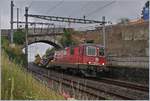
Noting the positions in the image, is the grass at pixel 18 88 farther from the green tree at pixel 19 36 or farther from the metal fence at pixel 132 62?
the green tree at pixel 19 36

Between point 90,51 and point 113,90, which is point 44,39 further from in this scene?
point 113,90

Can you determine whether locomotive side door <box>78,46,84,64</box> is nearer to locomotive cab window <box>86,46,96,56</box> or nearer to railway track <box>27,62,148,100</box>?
locomotive cab window <box>86,46,96,56</box>

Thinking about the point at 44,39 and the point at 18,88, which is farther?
the point at 44,39

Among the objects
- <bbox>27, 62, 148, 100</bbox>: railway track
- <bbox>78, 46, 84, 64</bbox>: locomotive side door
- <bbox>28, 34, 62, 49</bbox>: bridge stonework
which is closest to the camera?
<bbox>27, 62, 148, 100</bbox>: railway track

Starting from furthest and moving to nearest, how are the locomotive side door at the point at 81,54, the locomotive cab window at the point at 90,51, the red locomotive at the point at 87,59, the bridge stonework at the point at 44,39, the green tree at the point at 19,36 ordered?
the bridge stonework at the point at 44,39 → the green tree at the point at 19,36 → the locomotive cab window at the point at 90,51 → the locomotive side door at the point at 81,54 → the red locomotive at the point at 87,59

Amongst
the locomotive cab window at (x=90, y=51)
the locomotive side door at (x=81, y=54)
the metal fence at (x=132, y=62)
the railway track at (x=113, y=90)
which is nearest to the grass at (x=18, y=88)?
the railway track at (x=113, y=90)

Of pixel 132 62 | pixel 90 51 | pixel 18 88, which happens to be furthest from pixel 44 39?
pixel 18 88

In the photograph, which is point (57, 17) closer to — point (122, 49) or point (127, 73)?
point (122, 49)

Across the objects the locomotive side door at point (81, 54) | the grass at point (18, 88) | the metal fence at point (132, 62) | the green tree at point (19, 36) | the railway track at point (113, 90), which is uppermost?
the green tree at point (19, 36)

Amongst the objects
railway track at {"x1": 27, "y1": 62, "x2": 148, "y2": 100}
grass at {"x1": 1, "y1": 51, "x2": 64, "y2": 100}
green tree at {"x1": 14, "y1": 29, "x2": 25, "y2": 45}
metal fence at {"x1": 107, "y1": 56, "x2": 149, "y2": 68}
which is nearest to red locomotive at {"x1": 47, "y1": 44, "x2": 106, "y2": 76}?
metal fence at {"x1": 107, "y1": 56, "x2": 149, "y2": 68}

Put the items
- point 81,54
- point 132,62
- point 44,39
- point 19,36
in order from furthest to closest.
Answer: point 44,39 → point 19,36 → point 132,62 → point 81,54

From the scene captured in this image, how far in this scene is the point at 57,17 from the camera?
46531 millimetres

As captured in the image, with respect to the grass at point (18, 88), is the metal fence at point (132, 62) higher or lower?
higher

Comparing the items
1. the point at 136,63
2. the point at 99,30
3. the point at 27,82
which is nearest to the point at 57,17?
the point at 99,30
